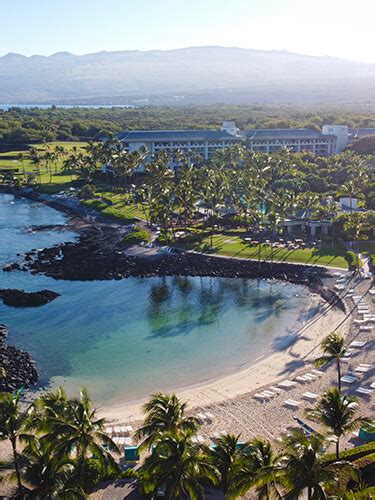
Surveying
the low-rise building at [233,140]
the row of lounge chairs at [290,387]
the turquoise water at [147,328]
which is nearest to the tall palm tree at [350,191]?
the turquoise water at [147,328]

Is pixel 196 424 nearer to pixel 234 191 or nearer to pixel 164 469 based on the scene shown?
pixel 164 469

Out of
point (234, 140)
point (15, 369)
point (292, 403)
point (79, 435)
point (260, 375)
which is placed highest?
point (234, 140)

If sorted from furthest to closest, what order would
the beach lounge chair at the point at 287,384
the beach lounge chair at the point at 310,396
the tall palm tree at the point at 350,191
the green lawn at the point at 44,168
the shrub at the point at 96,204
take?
the green lawn at the point at 44,168 → the shrub at the point at 96,204 → the tall palm tree at the point at 350,191 → the beach lounge chair at the point at 287,384 → the beach lounge chair at the point at 310,396

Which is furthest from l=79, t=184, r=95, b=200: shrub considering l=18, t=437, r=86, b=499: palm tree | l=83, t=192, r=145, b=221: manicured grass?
l=18, t=437, r=86, b=499: palm tree

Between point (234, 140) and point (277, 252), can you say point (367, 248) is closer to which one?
point (277, 252)

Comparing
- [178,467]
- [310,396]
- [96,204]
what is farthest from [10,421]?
[96,204]

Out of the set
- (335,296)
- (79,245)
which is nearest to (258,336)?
(335,296)

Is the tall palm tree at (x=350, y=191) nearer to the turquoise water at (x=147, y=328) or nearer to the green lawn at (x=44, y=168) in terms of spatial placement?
the turquoise water at (x=147, y=328)
